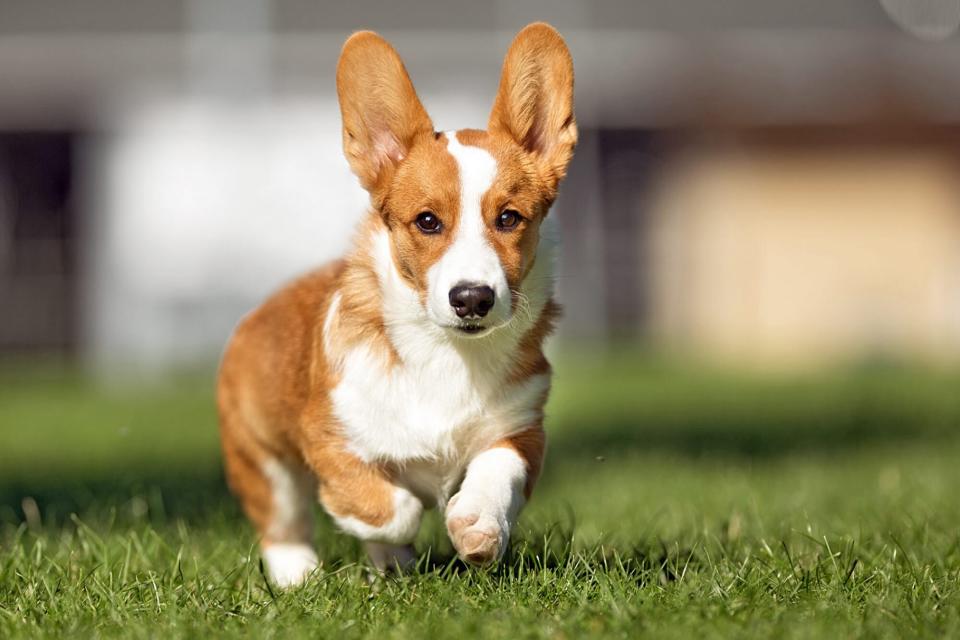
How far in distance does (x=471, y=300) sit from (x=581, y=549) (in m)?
1.00

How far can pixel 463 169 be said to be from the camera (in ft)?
13.5

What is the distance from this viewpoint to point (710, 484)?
647cm

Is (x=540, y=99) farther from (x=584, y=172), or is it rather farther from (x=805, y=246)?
(x=805, y=246)

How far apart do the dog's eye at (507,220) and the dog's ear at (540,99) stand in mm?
292

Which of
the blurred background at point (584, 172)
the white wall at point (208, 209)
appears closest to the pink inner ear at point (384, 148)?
the blurred background at point (584, 172)

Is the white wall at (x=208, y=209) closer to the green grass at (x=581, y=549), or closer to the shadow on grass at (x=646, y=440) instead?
the shadow on grass at (x=646, y=440)

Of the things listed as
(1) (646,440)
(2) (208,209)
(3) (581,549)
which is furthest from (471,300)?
(2) (208,209)

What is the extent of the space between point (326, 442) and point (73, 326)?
16.5m

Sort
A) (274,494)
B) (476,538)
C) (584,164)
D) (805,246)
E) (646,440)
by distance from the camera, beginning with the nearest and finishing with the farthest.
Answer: (476,538) < (274,494) < (646,440) < (584,164) < (805,246)

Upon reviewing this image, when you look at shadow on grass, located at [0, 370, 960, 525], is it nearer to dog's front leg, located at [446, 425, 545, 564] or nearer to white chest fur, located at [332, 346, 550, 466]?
white chest fur, located at [332, 346, 550, 466]

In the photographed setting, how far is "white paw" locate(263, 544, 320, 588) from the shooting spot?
15.1ft

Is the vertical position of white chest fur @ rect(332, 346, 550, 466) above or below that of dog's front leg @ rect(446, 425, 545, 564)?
above

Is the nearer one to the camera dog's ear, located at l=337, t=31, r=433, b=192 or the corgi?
the corgi

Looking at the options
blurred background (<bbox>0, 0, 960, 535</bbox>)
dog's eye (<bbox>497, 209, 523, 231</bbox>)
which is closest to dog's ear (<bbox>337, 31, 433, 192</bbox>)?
dog's eye (<bbox>497, 209, 523, 231</bbox>)
